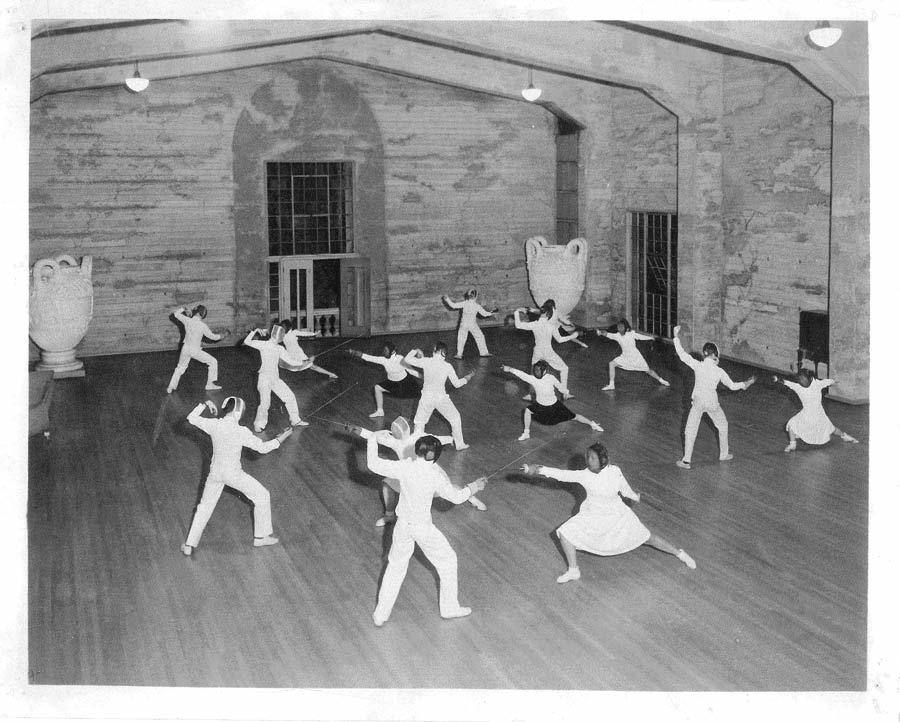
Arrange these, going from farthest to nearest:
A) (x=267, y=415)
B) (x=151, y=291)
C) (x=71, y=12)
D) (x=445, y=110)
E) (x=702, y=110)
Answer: (x=445, y=110)
(x=151, y=291)
(x=702, y=110)
(x=267, y=415)
(x=71, y=12)

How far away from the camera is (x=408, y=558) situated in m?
7.58

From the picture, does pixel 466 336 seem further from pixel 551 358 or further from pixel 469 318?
pixel 551 358

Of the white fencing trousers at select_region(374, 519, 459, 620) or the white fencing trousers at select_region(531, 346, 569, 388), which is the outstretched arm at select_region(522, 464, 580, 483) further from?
the white fencing trousers at select_region(531, 346, 569, 388)

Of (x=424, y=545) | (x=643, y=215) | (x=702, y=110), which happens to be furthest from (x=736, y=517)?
(x=643, y=215)

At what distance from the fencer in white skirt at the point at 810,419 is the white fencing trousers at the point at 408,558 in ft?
18.2

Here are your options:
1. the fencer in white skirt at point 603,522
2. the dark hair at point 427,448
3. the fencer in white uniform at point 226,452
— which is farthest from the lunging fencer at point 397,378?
the dark hair at point 427,448

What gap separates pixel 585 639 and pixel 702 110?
38.9ft

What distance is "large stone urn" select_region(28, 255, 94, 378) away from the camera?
55.3 feet

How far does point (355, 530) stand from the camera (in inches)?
382

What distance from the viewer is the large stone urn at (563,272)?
20.5m

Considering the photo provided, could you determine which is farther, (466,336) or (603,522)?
(466,336)

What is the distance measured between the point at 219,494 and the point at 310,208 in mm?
12173

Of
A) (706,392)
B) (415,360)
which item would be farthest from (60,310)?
(706,392)
